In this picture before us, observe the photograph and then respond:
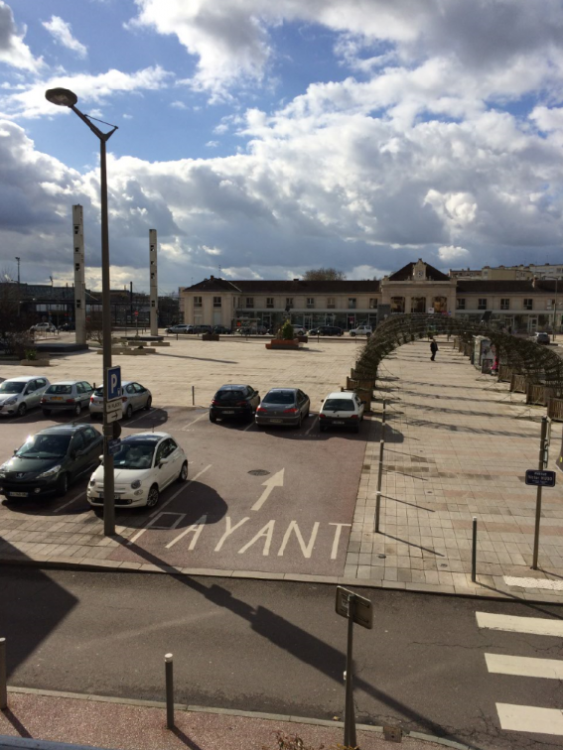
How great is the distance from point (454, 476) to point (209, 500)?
652 centimetres

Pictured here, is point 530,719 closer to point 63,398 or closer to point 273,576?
point 273,576

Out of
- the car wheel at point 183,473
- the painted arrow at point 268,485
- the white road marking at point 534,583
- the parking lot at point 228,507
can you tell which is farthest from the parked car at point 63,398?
the white road marking at point 534,583

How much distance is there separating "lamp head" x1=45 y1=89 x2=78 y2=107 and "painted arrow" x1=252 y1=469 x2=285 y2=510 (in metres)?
8.73

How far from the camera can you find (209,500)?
13.5 m

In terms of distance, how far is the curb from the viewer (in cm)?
900

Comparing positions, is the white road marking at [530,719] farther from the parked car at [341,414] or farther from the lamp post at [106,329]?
the parked car at [341,414]

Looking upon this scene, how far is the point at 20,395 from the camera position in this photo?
23.5 metres

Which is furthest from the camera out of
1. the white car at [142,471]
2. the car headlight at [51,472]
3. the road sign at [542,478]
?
the car headlight at [51,472]

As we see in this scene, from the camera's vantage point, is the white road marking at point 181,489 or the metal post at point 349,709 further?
the white road marking at point 181,489

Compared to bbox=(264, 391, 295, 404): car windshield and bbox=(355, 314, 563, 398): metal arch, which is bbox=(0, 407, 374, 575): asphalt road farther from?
bbox=(355, 314, 563, 398): metal arch

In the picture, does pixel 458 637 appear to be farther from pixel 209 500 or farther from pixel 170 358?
pixel 170 358

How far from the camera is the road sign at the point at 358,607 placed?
18.0ft

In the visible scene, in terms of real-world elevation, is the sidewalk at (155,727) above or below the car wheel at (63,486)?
below

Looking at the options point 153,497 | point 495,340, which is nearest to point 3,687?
point 153,497
